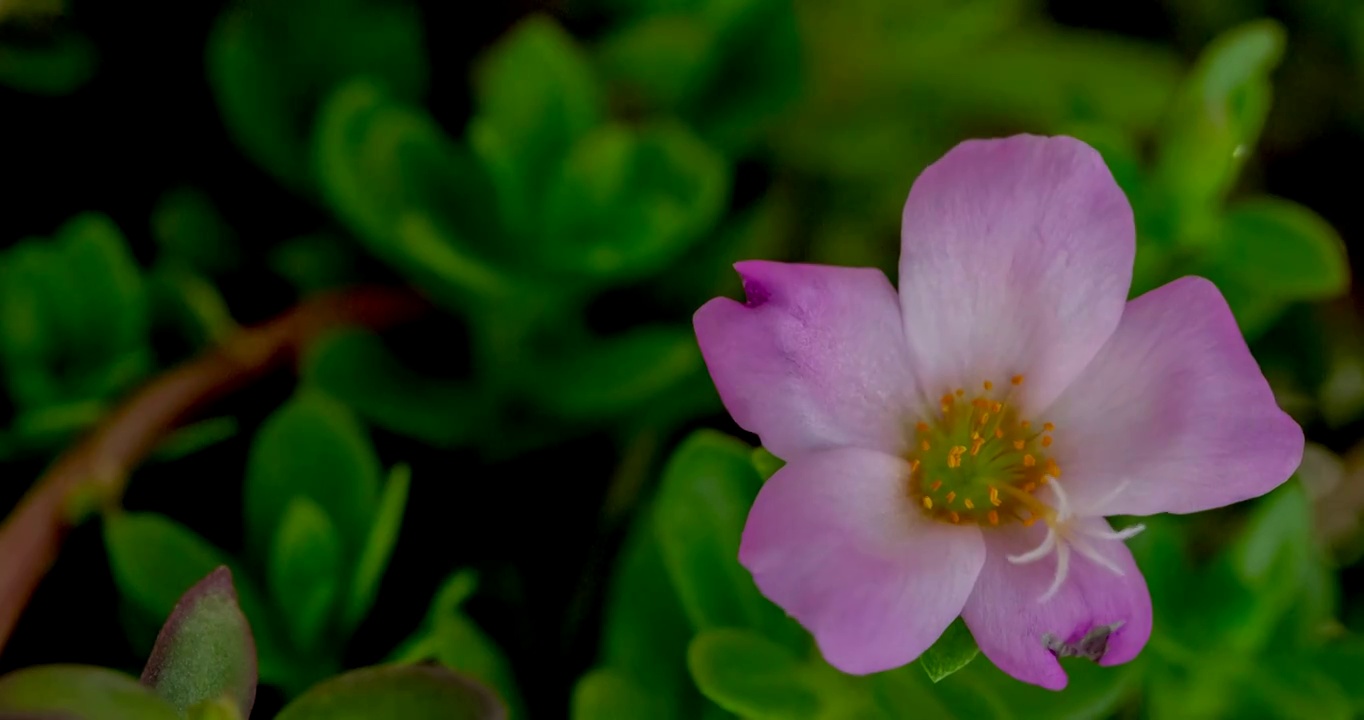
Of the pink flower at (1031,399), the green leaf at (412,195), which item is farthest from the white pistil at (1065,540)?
the green leaf at (412,195)

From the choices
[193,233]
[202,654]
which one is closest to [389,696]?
[202,654]

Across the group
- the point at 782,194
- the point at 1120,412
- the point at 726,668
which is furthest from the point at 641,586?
the point at 782,194

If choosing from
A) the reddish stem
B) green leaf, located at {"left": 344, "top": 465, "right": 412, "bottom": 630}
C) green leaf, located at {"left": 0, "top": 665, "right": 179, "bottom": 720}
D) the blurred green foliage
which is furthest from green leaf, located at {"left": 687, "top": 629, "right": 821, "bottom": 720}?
the reddish stem

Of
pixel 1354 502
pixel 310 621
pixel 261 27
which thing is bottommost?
pixel 1354 502

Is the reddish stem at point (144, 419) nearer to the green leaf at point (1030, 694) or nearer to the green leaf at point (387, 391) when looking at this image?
the green leaf at point (387, 391)

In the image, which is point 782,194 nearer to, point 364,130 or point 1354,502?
point 364,130

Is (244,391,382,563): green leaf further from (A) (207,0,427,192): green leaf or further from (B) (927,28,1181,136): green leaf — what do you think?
(B) (927,28,1181,136): green leaf
